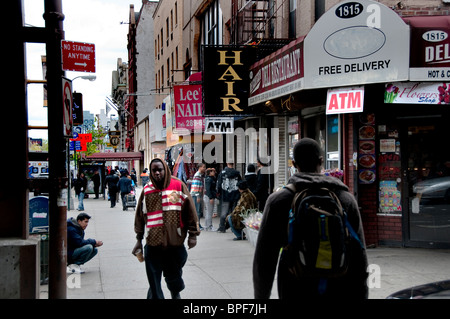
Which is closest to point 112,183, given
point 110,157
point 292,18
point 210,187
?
point 210,187

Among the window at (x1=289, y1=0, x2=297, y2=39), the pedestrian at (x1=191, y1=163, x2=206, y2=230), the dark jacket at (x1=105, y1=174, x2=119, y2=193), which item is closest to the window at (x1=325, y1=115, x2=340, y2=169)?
the window at (x1=289, y1=0, x2=297, y2=39)

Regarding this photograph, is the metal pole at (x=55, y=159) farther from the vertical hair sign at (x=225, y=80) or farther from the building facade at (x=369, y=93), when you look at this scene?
the vertical hair sign at (x=225, y=80)

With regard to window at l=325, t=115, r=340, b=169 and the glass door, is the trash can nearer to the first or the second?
window at l=325, t=115, r=340, b=169

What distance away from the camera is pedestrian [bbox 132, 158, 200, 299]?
5895 millimetres

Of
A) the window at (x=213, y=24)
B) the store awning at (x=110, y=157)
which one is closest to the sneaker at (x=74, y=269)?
the window at (x=213, y=24)

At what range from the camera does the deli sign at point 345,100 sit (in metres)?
9.81

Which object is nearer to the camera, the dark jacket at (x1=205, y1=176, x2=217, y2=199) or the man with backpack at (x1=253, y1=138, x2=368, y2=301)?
the man with backpack at (x1=253, y1=138, x2=368, y2=301)

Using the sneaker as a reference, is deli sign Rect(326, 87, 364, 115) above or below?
above

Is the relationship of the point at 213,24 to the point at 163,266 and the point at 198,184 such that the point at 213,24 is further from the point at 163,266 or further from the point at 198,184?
the point at 163,266

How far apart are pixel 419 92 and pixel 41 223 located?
21.8 feet

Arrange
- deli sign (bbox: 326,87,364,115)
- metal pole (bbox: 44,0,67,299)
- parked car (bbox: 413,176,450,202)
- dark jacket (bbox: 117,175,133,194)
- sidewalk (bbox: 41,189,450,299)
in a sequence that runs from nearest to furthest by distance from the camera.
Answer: metal pole (bbox: 44,0,67,299) → sidewalk (bbox: 41,189,450,299) → deli sign (bbox: 326,87,364,115) → parked car (bbox: 413,176,450,202) → dark jacket (bbox: 117,175,133,194)

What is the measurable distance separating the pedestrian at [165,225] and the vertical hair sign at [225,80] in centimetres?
755
